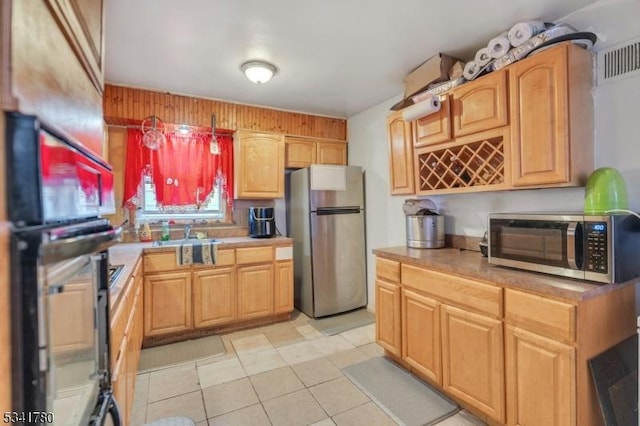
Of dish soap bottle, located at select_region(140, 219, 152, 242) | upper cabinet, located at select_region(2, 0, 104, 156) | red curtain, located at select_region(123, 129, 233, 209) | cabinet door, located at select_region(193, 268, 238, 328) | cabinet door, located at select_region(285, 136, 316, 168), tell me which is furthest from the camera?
cabinet door, located at select_region(285, 136, 316, 168)

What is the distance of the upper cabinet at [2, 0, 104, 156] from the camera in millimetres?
512

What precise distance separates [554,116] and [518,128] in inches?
7.5

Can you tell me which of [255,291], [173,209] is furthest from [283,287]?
[173,209]

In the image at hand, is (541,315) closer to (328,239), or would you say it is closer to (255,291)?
(328,239)

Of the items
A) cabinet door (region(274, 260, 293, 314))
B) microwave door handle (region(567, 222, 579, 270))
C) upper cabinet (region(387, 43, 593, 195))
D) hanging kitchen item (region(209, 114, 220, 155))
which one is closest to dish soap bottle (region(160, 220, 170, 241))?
hanging kitchen item (region(209, 114, 220, 155))

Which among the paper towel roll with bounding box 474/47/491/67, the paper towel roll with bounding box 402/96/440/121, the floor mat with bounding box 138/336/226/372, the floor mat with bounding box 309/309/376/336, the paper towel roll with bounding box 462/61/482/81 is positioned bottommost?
the floor mat with bounding box 138/336/226/372

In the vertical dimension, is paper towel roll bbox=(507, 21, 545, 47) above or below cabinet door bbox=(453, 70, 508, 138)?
above

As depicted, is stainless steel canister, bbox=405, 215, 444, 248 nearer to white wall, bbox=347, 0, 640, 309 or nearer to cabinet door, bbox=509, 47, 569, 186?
white wall, bbox=347, 0, 640, 309

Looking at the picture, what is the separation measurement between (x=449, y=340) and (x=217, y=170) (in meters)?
2.85

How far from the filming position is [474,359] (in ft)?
6.01

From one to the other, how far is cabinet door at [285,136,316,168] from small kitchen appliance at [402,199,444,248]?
5.32ft

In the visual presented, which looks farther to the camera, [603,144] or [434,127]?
[434,127]

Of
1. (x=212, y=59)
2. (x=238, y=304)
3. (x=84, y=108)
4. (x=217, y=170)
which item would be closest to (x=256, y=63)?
(x=212, y=59)

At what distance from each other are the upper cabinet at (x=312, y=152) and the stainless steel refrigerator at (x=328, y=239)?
7.0 inches
